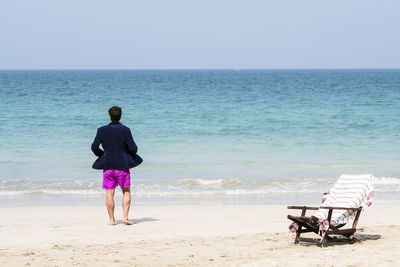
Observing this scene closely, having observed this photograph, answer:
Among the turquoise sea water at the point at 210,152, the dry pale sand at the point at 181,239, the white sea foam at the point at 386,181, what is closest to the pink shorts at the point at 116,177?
the dry pale sand at the point at 181,239

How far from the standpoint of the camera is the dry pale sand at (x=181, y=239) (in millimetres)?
6395

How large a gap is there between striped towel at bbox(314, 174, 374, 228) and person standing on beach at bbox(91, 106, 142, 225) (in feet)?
7.95

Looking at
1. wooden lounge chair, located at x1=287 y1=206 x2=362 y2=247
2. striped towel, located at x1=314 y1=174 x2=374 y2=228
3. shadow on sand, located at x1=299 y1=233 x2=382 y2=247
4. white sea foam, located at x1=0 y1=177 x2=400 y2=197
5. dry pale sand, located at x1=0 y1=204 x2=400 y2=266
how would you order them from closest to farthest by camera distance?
dry pale sand, located at x1=0 y1=204 x2=400 y2=266
wooden lounge chair, located at x1=287 y1=206 x2=362 y2=247
shadow on sand, located at x1=299 y1=233 x2=382 y2=247
striped towel, located at x1=314 y1=174 x2=374 y2=228
white sea foam, located at x1=0 y1=177 x2=400 y2=197

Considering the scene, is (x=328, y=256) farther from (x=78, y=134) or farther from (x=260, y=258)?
(x=78, y=134)

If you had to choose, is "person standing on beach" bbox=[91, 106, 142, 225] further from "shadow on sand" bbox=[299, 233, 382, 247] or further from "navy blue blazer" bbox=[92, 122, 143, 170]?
"shadow on sand" bbox=[299, 233, 382, 247]

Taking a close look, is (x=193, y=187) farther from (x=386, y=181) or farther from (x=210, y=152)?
(x=210, y=152)

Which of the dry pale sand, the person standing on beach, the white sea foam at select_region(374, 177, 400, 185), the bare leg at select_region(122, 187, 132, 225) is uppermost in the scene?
the person standing on beach

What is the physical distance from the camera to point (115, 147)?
26.5ft

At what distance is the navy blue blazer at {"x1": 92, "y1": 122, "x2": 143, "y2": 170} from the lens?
8016 millimetres

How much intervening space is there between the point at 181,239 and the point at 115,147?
56.6 inches

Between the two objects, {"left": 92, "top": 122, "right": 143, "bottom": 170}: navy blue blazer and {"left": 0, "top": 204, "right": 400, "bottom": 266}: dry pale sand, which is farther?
{"left": 92, "top": 122, "right": 143, "bottom": 170}: navy blue blazer

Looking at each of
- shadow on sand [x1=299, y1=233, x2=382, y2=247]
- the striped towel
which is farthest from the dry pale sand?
the striped towel

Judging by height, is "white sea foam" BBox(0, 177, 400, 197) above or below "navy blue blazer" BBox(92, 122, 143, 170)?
below

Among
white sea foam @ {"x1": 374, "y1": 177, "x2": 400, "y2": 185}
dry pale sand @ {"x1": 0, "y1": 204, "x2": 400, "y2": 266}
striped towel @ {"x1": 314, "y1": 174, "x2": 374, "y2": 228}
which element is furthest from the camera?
white sea foam @ {"x1": 374, "y1": 177, "x2": 400, "y2": 185}
